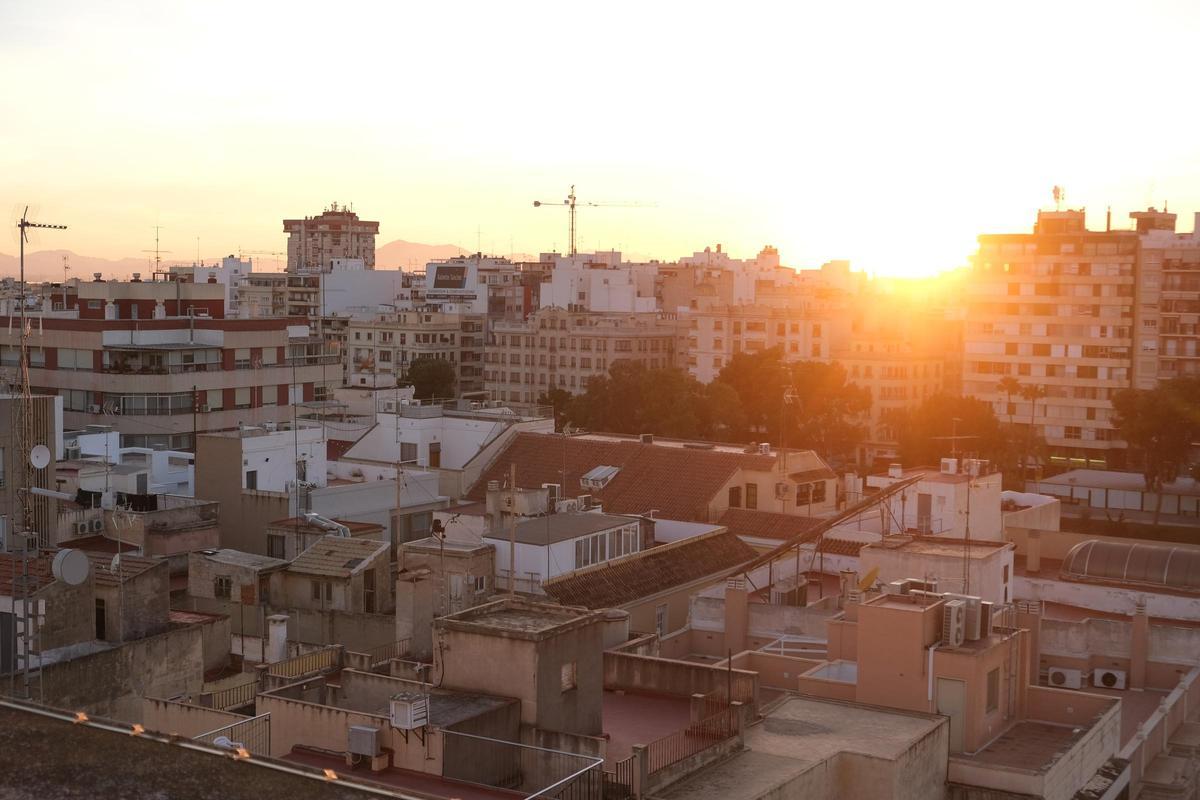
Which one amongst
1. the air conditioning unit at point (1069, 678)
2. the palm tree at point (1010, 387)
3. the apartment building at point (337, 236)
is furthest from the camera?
the apartment building at point (337, 236)

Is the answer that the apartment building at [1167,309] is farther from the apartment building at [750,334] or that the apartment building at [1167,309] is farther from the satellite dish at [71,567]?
the satellite dish at [71,567]

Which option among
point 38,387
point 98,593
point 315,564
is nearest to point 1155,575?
point 315,564

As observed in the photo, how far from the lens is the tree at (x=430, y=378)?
88.7 metres

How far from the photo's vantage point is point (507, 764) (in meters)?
14.6

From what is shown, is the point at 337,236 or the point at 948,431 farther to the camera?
the point at 337,236

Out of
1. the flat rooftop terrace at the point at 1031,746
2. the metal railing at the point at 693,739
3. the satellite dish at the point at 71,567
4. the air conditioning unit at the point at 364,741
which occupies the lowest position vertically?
the flat rooftop terrace at the point at 1031,746

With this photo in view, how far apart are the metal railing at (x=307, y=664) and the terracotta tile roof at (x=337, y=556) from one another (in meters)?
6.77

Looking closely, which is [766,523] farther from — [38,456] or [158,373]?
[158,373]

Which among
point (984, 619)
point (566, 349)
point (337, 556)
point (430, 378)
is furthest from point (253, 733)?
point (566, 349)

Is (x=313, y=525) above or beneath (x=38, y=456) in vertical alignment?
beneath

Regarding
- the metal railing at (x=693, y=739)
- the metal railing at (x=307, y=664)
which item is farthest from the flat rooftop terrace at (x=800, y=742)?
the metal railing at (x=307, y=664)

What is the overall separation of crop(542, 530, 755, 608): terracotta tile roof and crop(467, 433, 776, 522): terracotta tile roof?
3.66m

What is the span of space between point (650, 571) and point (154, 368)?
27.2 meters

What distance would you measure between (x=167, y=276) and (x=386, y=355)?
83.0ft
